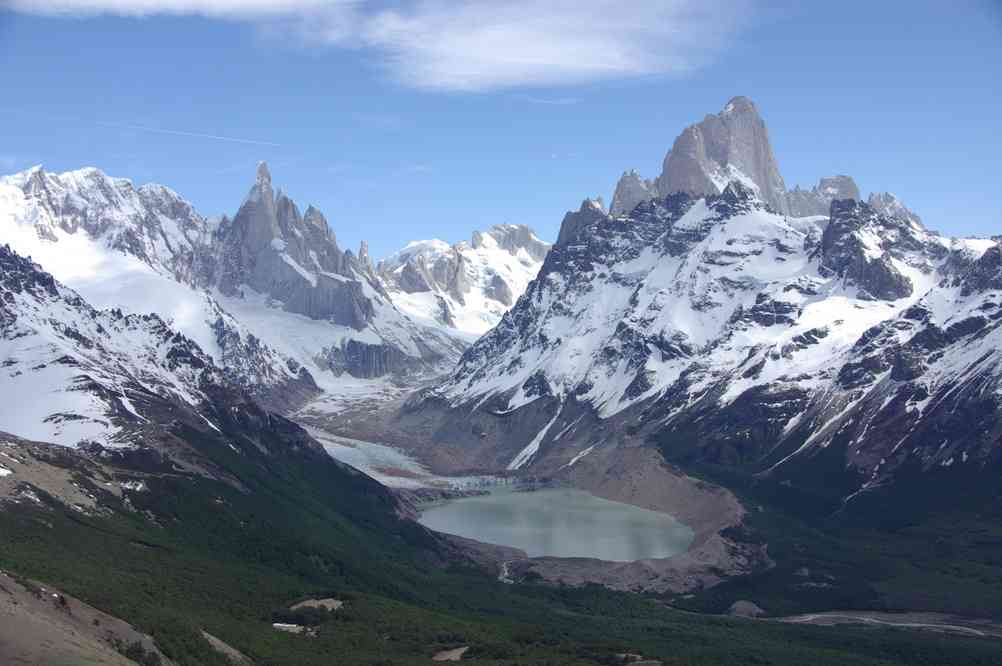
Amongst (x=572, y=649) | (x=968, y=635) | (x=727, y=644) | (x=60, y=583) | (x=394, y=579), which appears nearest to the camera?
(x=60, y=583)

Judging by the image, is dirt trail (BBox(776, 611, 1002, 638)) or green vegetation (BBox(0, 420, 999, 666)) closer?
green vegetation (BBox(0, 420, 999, 666))

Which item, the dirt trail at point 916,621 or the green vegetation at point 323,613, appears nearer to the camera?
the green vegetation at point 323,613

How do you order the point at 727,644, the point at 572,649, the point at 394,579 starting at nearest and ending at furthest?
the point at 572,649
the point at 727,644
the point at 394,579

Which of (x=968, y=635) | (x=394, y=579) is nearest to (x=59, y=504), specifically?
(x=394, y=579)

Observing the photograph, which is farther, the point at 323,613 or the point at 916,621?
the point at 916,621

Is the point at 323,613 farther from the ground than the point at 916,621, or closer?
closer

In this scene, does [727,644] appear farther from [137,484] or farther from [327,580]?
[137,484]

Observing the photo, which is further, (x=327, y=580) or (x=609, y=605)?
(x=609, y=605)

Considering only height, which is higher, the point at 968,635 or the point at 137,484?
the point at 137,484
